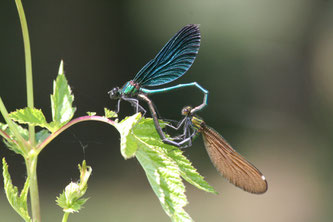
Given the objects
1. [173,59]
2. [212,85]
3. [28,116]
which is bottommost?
[212,85]

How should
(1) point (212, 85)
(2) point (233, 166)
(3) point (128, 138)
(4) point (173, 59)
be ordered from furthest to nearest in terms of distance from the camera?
(1) point (212, 85)
(2) point (233, 166)
(4) point (173, 59)
(3) point (128, 138)

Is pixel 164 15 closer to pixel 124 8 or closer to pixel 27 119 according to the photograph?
pixel 124 8

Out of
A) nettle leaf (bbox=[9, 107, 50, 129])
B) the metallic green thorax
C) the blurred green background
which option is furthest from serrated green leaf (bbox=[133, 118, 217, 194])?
the blurred green background

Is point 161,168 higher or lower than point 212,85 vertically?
higher

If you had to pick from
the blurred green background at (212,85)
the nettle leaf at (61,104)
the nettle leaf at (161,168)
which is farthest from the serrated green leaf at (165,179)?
the blurred green background at (212,85)

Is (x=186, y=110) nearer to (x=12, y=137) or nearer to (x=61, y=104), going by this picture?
(x=61, y=104)

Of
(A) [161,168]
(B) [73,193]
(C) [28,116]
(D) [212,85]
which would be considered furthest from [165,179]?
(D) [212,85]

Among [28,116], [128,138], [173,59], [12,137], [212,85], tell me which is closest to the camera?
[128,138]
